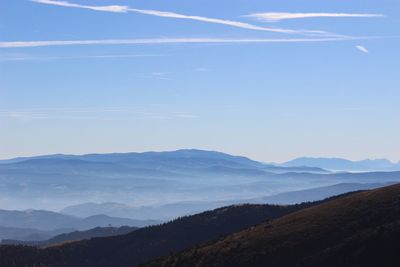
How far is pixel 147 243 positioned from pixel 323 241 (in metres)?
104

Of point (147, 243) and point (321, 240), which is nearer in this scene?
point (321, 240)

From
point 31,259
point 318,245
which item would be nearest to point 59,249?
point 31,259

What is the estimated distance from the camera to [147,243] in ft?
584

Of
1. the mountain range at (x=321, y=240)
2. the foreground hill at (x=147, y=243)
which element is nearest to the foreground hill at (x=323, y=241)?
the mountain range at (x=321, y=240)

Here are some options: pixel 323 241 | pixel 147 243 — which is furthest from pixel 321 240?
pixel 147 243

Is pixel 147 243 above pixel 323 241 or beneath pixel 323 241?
above

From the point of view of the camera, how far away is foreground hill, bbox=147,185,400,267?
6825cm

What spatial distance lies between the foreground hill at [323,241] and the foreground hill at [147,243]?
70.2 meters

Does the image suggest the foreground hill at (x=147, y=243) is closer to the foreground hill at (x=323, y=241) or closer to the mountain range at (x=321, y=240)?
the mountain range at (x=321, y=240)

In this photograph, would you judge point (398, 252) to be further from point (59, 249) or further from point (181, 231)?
point (59, 249)

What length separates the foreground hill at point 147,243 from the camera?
562ft

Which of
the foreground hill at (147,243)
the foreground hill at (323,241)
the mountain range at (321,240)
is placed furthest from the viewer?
the foreground hill at (147,243)

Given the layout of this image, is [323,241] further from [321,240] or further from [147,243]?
[147,243]

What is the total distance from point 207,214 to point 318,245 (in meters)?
117
